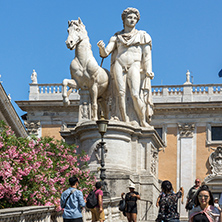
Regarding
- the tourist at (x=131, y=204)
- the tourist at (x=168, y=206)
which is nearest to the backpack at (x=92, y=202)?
the tourist at (x=131, y=204)

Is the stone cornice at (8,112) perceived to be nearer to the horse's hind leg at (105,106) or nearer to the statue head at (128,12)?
the horse's hind leg at (105,106)

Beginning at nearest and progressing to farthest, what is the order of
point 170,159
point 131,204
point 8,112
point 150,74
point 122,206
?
point 131,204 → point 122,206 → point 150,74 → point 8,112 → point 170,159

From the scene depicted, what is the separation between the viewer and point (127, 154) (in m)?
21.8

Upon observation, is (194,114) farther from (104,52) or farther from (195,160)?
(104,52)

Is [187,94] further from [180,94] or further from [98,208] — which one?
[98,208]

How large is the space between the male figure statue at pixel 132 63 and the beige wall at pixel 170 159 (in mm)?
24889

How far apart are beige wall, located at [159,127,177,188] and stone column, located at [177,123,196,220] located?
0.88ft

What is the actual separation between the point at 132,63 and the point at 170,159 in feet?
84.1

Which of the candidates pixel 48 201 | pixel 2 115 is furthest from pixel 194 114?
pixel 48 201

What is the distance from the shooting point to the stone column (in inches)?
1842

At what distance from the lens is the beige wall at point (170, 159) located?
47.0 meters

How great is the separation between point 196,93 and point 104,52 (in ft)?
87.2

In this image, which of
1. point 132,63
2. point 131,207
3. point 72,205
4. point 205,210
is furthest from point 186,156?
point 205,210

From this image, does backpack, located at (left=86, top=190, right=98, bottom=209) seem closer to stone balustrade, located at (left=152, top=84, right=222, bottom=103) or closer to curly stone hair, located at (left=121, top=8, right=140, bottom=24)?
curly stone hair, located at (left=121, top=8, right=140, bottom=24)
